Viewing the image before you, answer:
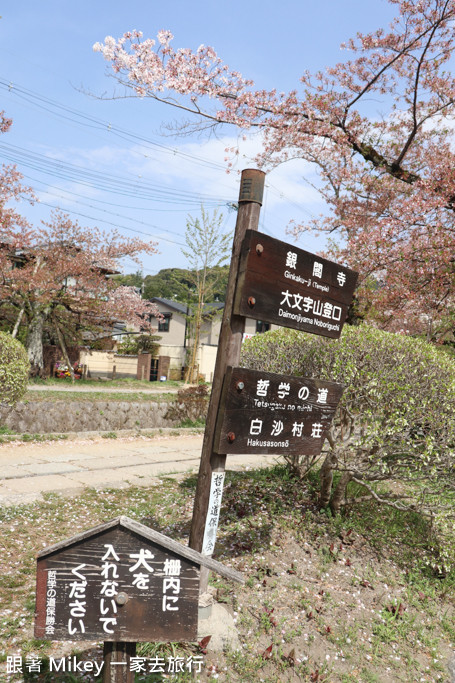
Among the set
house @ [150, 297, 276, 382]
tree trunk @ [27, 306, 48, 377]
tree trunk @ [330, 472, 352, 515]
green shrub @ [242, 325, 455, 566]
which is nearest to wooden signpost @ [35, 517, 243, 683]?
green shrub @ [242, 325, 455, 566]

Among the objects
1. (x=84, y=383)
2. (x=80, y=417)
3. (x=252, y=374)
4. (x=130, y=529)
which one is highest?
(x=252, y=374)

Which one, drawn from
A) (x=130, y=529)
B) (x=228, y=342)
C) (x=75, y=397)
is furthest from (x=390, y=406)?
(x=75, y=397)

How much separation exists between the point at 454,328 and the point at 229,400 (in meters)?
7.89

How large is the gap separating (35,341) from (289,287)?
19.8 m

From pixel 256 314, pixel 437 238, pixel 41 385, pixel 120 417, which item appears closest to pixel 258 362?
pixel 256 314

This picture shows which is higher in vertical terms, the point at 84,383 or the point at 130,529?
the point at 130,529

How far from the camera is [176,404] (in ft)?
48.2

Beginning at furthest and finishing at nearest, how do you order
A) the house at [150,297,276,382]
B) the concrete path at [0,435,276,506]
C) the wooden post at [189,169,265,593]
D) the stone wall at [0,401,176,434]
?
the house at [150,297,276,382] → the stone wall at [0,401,176,434] → the concrete path at [0,435,276,506] → the wooden post at [189,169,265,593]

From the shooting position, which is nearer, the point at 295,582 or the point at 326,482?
the point at 295,582

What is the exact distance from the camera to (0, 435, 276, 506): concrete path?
7.02 m

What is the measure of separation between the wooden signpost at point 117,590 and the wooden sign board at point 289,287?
1.77m

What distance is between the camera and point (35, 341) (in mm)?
21641

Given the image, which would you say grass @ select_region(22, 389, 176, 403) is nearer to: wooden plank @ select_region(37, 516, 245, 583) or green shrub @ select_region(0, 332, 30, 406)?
green shrub @ select_region(0, 332, 30, 406)

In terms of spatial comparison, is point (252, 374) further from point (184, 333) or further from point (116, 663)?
point (184, 333)
